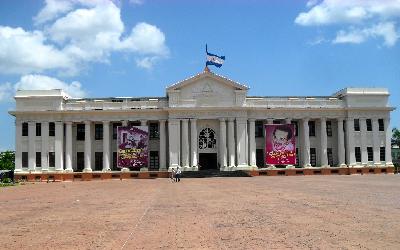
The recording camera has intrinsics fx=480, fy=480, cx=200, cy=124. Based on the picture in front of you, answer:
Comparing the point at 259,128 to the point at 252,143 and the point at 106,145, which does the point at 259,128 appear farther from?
the point at 106,145

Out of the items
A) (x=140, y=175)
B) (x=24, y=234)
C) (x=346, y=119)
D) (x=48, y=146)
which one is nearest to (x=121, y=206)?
(x=24, y=234)

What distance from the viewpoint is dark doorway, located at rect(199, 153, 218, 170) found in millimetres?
61250

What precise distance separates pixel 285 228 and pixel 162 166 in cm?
4916

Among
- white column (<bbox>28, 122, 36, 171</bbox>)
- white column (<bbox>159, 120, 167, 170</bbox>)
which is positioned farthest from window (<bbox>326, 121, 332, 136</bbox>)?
white column (<bbox>28, 122, 36, 171</bbox>)

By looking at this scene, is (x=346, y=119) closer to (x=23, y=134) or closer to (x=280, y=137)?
(x=280, y=137)

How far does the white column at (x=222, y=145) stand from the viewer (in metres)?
58.9

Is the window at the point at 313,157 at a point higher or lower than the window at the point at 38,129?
lower

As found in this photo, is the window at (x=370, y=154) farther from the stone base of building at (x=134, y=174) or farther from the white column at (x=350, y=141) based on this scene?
the stone base of building at (x=134, y=174)

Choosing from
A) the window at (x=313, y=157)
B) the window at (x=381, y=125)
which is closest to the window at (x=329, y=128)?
the window at (x=313, y=157)

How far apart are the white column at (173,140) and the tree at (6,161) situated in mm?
69771

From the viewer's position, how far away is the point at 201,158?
61.3 meters

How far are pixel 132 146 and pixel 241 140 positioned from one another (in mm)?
13478

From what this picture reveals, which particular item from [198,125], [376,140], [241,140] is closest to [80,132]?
[198,125]

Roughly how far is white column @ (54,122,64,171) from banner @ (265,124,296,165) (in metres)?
25.5
